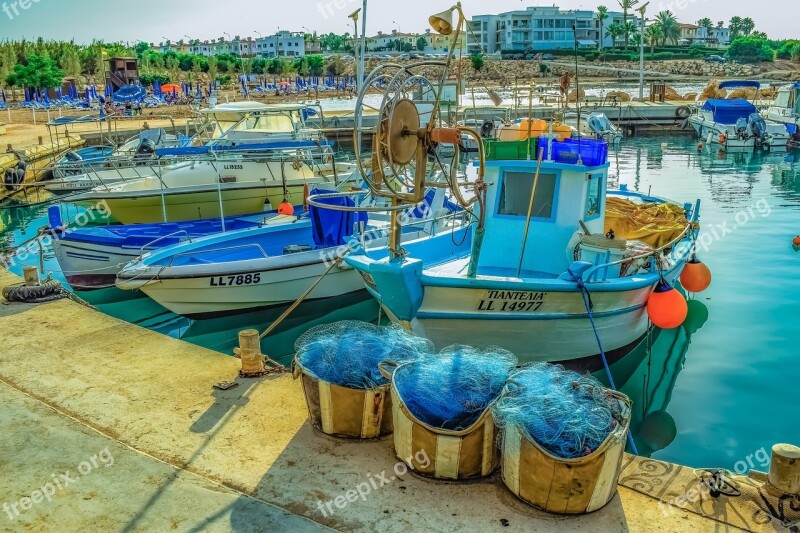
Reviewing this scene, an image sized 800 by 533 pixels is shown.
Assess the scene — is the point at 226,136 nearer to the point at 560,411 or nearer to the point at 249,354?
the point at 249,354

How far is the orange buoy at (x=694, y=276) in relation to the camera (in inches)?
407

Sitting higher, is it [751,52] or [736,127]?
[751,52]

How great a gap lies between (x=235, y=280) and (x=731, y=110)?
31025mm

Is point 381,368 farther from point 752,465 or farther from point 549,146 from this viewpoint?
point 549,146

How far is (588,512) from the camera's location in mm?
4160

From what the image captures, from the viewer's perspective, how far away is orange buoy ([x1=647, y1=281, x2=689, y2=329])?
8172mm

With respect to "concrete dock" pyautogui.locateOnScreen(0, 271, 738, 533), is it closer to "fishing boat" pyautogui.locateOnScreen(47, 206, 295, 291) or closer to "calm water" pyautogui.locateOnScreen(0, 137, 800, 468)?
"calm water" pyautogui.locateOnScreen(0, 137, 800, 468)

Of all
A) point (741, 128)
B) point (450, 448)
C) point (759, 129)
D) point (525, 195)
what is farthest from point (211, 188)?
point (759, 129)

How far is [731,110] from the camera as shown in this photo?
34375 millimetres

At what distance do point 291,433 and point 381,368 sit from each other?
87 centimetres

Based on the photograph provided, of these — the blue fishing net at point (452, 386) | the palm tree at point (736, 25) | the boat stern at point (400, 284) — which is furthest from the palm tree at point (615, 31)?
the blue fishing net at point (452, 386)

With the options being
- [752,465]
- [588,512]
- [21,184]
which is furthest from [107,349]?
[21,184]

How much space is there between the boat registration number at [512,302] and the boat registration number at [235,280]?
171 inches

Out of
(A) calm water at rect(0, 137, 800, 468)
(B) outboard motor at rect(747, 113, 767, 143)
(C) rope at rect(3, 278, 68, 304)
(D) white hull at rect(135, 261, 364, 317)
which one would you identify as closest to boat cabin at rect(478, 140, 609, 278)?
(A) calm water at rect(0, 137, 800, 468)
